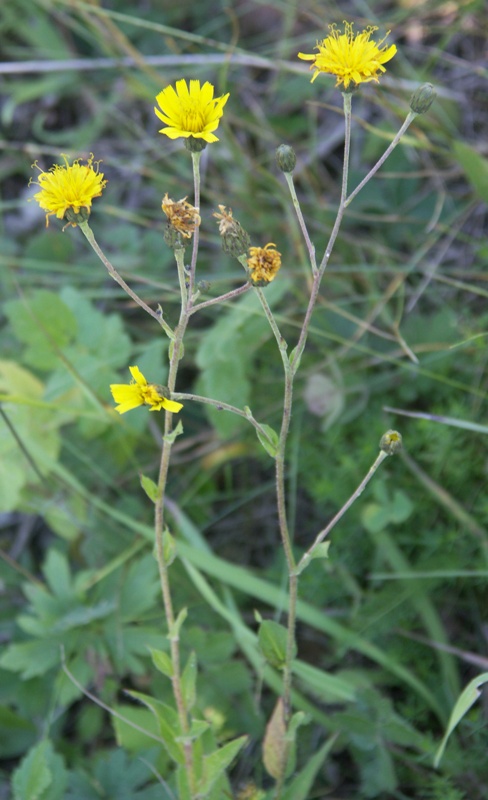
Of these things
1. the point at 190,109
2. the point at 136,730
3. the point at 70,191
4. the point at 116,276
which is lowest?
the point at 136,730

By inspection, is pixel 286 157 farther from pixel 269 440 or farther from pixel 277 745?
pixel 277 745

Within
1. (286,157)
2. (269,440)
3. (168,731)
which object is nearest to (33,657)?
(168,731)

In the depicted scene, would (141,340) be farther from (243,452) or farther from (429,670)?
(429,670)

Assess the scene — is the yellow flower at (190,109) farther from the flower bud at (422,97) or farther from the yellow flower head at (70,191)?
the flower bud at (422,97)

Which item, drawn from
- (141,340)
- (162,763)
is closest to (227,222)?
(162,763)

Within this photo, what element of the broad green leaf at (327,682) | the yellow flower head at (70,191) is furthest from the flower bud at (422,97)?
the broad green leaf at (327,682)

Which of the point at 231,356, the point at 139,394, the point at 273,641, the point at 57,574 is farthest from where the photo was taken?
the point at 231,356
